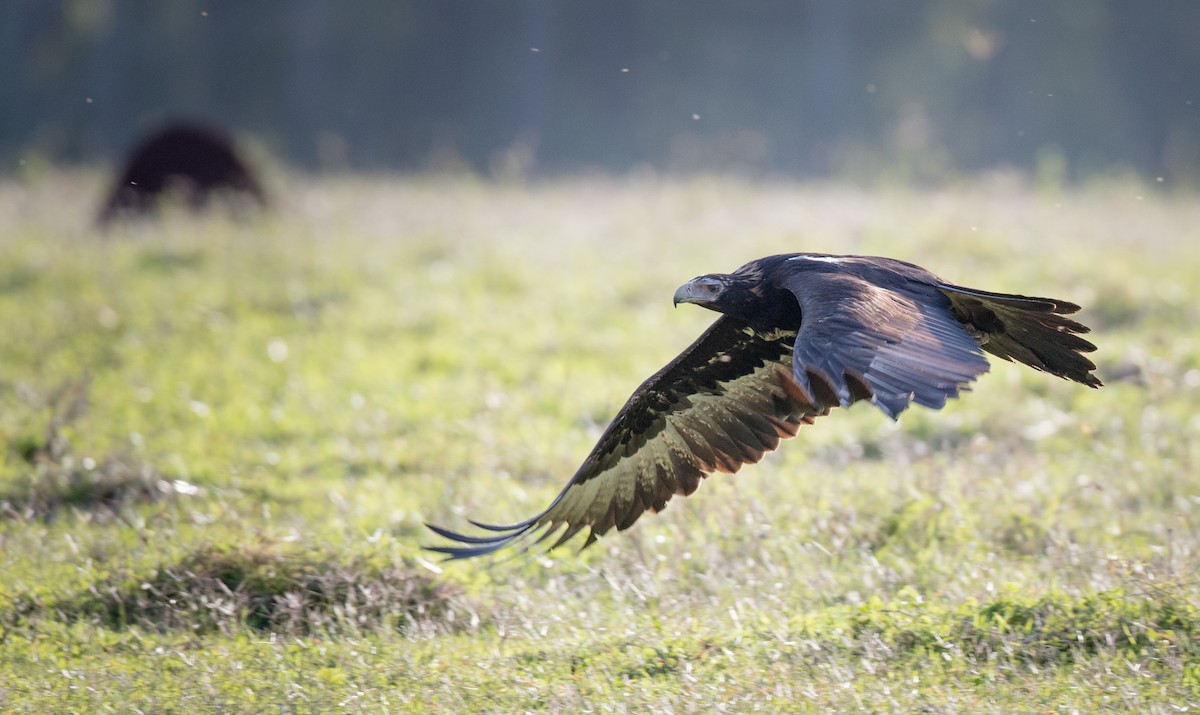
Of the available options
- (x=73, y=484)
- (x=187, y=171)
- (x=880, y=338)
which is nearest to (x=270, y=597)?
(x=73, y=484)

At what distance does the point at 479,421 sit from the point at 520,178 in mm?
11555

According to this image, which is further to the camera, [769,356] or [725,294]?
[769,356]

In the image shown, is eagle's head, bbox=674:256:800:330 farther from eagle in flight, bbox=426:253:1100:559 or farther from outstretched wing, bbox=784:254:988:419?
outstretched wing, bbox=784:254:988:419

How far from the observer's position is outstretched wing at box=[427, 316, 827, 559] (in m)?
4.81

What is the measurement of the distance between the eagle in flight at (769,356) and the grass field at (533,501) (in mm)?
381

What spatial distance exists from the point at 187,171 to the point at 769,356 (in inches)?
413

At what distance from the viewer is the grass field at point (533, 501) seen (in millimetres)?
4180

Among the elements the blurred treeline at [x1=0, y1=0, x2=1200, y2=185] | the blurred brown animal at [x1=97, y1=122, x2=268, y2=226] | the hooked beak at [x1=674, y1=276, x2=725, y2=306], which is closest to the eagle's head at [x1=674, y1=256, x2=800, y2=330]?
the hooked beak at [x1=674, y1=276, x2=725, y2=306]

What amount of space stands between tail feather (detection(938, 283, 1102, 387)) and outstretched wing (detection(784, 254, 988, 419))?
9.2 inches

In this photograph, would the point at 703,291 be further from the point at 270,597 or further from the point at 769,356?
the point at 270,597

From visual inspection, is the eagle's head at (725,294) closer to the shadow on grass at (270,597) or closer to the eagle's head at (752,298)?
the eagle's head at (752,298)

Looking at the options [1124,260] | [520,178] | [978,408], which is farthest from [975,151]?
[978,408]

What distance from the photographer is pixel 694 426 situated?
492 cm

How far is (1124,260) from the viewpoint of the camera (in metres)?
9.99
